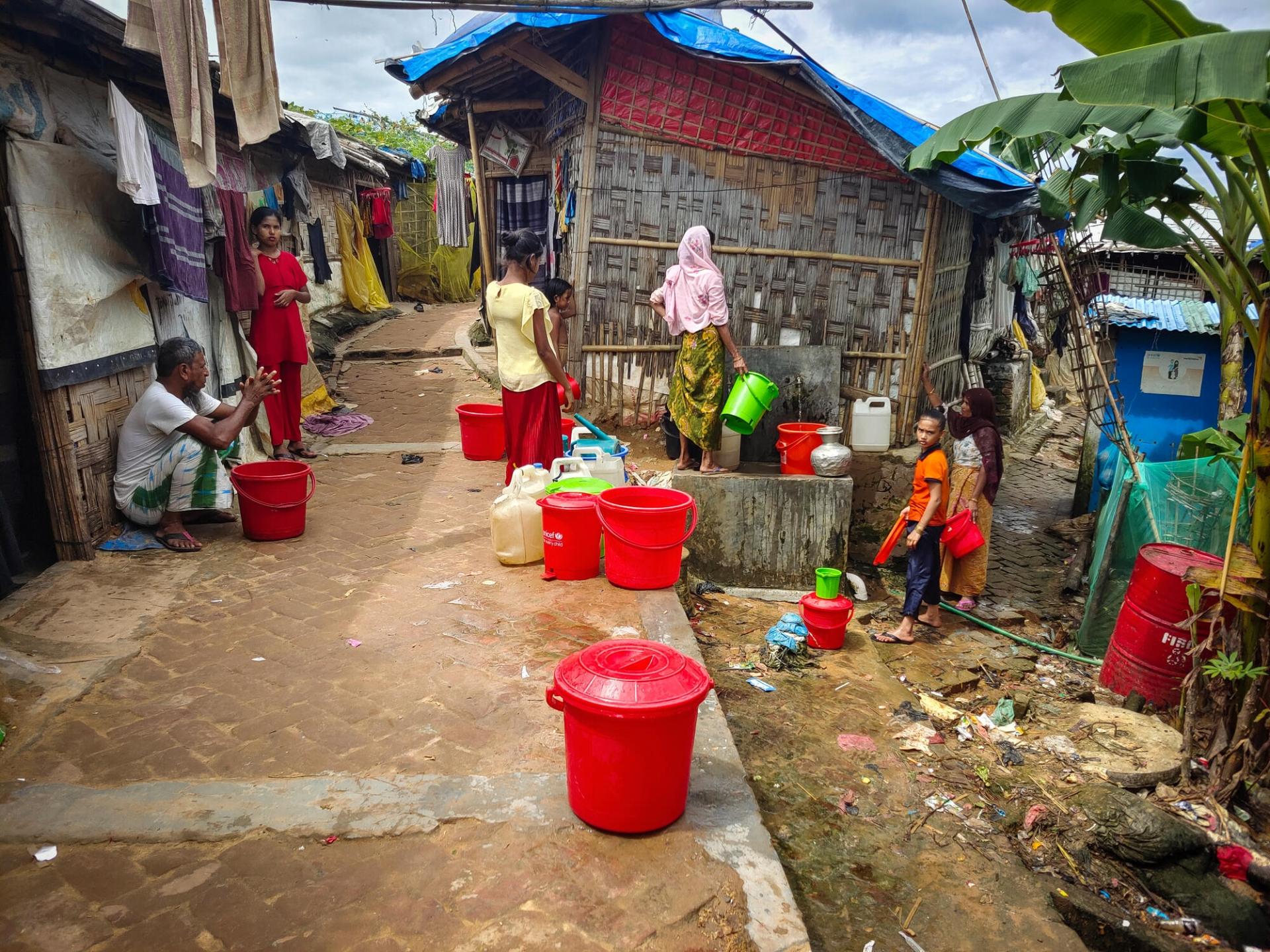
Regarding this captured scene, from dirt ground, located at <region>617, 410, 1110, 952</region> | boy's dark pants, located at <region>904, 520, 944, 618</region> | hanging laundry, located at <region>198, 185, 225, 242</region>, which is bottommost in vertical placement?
dirt ground, located at <region>617, 410, 1110, 952</region>

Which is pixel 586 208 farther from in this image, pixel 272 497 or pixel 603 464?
pixel 272 497

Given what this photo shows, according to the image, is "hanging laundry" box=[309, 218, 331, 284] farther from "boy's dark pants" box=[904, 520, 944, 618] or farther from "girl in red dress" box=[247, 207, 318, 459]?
"boy's dark pants" box=[904, 520, 944, 618]

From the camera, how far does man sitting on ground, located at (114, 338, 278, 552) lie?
518 cm

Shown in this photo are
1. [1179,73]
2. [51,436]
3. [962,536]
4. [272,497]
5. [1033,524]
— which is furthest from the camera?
[1033,524]

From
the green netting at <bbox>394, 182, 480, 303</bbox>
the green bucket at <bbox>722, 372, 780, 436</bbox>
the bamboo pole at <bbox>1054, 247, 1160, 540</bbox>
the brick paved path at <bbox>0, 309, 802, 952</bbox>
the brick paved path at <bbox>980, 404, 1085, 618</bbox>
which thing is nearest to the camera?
the brick paved path at <bbox>0, 309, 802, 952</bbox>

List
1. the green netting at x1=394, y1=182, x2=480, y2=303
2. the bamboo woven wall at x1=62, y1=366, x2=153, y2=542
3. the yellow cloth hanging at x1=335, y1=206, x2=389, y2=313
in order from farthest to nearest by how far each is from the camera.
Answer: the green netting at x1=394, y1=182, x2=480, y2=303, the yellow cloth hanging at x1=335, y1=206, x2=389, y2=313, the bamboo woven wall at x1=62, y1=366, x2=153, y2=542

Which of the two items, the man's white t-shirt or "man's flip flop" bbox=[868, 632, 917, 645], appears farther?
"man's flip flop" bbox=[868, 632, 917, 645]

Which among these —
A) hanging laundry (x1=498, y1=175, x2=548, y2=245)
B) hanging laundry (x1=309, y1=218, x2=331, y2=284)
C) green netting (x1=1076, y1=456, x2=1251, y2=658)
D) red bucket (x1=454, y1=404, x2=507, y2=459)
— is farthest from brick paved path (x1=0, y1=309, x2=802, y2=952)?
hanging laundry (x1=309, y1=218, x2=331, y2=284)

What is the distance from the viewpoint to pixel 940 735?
4.86m

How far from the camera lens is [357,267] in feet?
54.7

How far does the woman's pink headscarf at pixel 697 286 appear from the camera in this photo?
21.8 feet

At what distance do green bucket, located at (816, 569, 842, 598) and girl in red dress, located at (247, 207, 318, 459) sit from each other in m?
4.88

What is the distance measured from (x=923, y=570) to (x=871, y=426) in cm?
197

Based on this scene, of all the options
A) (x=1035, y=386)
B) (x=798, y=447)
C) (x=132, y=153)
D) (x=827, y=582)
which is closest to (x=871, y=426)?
(x=798, y=447)
